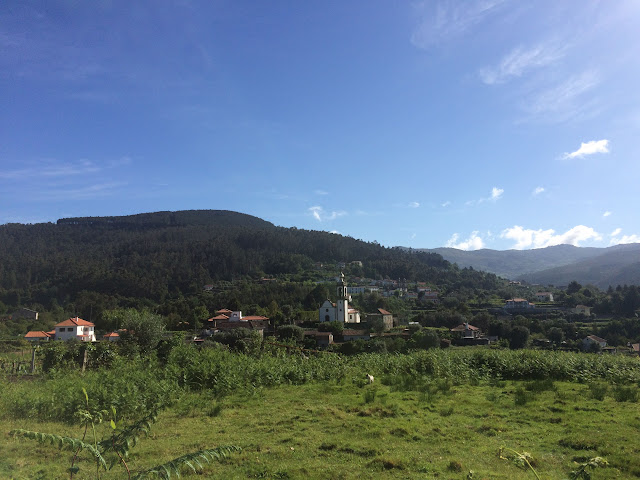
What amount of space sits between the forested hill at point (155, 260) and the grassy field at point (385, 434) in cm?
7850

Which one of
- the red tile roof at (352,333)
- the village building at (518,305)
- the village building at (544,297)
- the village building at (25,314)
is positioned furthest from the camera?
the village building at (544,297)

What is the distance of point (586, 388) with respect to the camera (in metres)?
11.9

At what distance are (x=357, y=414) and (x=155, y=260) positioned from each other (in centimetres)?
11444

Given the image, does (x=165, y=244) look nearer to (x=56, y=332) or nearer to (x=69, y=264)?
(x=69, y=264)

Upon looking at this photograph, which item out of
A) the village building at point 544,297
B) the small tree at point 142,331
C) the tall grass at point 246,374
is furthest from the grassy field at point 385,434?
the village building at point 544,297

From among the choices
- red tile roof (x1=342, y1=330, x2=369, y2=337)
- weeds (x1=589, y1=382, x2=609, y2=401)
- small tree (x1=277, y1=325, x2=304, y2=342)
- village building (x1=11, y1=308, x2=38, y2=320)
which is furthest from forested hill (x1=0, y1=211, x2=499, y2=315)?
weeds (x1=589, y1=382, x2=609, y2=401)

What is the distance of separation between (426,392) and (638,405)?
5.03 metres

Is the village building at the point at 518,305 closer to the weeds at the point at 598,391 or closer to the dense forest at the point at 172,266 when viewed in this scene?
the dense forest at the point at 172,266

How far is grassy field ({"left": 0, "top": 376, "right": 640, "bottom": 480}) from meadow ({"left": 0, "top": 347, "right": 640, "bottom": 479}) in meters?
0.03

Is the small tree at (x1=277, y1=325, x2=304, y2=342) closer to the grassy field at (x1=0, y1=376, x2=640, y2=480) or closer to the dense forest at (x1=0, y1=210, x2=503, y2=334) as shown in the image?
the dense forest at (x1=0, y1=210, x2=503, y2=334)

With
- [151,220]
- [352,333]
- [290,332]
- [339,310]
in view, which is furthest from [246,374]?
[151,220]

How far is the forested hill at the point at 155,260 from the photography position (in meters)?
90.9

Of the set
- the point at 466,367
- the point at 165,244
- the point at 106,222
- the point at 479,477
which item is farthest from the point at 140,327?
the point at 106,222

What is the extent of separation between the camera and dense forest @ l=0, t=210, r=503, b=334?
83750mm
